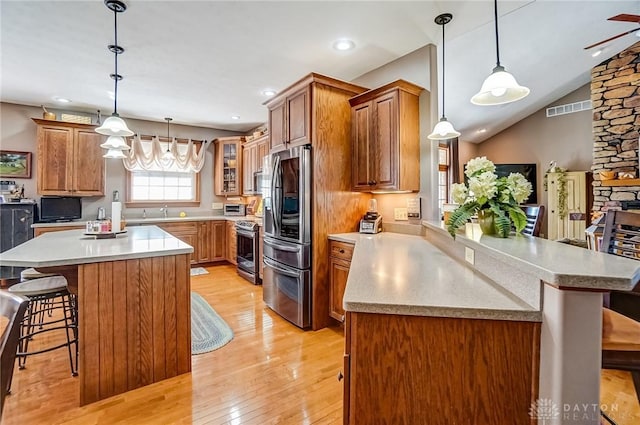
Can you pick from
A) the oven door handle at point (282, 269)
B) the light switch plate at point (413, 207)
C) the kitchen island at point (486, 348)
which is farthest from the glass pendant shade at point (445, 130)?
the oven door handle at point (282, 269)

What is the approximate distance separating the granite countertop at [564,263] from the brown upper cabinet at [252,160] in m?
4.26

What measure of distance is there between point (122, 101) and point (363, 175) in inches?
155

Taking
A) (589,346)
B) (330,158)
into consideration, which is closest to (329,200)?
(330,158)

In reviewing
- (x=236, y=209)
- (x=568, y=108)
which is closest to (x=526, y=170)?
(x=568, y=108)

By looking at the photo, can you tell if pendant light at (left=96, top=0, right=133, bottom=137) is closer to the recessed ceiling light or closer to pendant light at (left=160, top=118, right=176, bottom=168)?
the recessed ceiling light

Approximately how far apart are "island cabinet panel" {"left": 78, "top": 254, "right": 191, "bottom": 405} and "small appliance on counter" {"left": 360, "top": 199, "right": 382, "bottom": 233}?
5.73 feet

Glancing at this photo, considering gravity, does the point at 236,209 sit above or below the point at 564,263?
above

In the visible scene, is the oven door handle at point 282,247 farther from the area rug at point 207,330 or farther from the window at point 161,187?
the window at point 161,187

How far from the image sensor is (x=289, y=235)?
314cm

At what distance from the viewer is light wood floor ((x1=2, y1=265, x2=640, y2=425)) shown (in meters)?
1.76

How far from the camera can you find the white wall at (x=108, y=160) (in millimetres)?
4547

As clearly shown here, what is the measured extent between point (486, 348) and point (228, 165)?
5751 mm

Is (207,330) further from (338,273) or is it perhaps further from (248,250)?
(248,250)

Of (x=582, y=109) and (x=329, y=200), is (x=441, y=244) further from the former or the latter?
(x=582, y=109)
